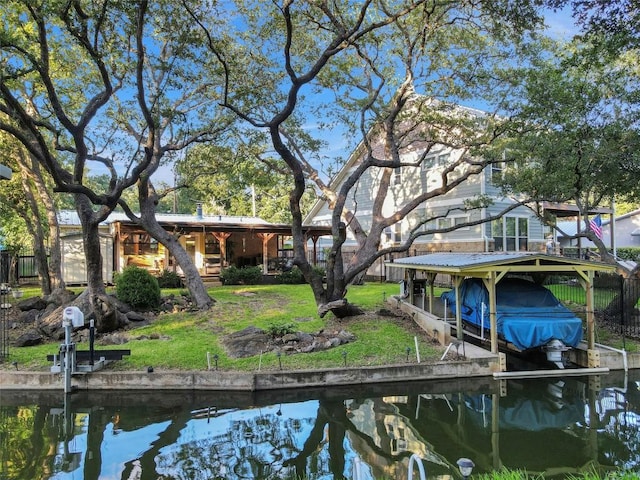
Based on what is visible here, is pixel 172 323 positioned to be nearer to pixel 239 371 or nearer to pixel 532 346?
pixel 239 371

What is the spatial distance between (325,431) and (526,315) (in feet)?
17.5

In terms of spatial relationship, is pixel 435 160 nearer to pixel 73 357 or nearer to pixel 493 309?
pixel 493 309

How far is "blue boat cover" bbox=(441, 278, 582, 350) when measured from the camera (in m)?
8.99

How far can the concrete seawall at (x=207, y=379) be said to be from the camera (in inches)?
313

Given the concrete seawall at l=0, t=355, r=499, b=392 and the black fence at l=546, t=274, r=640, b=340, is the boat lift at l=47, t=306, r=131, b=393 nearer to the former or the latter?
the concrete seawall at l=0, t=355, r=499, b=392

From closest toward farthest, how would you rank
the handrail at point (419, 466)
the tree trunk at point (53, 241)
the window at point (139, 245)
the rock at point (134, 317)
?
the handrail at point (419, 466)
the rock at point (134, 317)
the tree trunk at point (53, 241)
the window at point (139, 245)

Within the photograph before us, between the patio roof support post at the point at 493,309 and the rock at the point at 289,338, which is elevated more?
the patio roof support post at the point at 493,309

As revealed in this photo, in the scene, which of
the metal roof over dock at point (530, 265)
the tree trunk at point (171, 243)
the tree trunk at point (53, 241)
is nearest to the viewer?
the metal roof over dock at point (530, 265)

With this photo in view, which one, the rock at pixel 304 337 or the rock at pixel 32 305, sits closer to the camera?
the rock at pixel 304 337

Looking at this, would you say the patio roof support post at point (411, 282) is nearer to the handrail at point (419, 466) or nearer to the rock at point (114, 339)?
the rock at point (114, 339)

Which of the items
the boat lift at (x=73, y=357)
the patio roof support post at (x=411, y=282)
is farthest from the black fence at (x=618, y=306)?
the boat lift at (x=73, y=357)

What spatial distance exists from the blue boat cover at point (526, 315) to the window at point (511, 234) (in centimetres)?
980

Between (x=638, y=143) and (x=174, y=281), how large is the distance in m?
17.7

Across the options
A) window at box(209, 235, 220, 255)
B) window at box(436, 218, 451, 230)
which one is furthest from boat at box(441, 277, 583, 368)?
window at box(209, 235, 220, 255)
